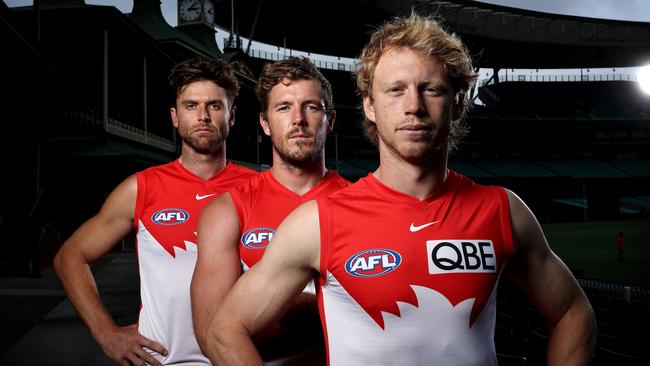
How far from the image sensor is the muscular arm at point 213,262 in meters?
2.18

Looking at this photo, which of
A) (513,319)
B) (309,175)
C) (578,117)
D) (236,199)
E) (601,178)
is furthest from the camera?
Result: (578,117)

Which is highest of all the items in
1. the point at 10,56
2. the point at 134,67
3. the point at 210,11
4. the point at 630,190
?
the point at 210,11

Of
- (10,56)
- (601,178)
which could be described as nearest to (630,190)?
(601,178)

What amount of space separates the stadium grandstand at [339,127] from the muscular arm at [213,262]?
82 centimetres

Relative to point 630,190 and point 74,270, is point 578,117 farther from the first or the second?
point 74,270

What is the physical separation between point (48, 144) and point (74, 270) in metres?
14.7

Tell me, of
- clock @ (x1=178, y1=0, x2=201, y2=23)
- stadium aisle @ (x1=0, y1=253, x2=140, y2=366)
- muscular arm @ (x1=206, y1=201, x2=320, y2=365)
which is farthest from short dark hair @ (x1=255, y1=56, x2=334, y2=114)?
clock @ (x1=178, y1=0, x2=201, y2=23)

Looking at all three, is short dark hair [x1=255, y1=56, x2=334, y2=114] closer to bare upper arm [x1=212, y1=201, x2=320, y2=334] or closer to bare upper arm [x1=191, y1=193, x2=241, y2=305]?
bare upper arm [x1=191, y1=193, x2=241, y2=305]

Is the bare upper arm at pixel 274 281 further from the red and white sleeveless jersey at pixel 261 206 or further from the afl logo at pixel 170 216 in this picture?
the afl logo at pixel 170 216

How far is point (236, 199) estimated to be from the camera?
2.53 meters

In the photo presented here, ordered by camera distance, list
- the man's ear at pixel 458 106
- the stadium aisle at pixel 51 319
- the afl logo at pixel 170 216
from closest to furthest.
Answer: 1. the man's ear at pixel 458 106
2. the afl logo at pixel 170 216
3. the stadium aisle at pixel 51 319

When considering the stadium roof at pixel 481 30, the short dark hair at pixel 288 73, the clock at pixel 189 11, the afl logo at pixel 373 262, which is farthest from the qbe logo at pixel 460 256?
the stadium roof at pixel 481 30

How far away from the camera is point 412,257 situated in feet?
5.86

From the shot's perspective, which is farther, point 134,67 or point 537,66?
point 537,66
